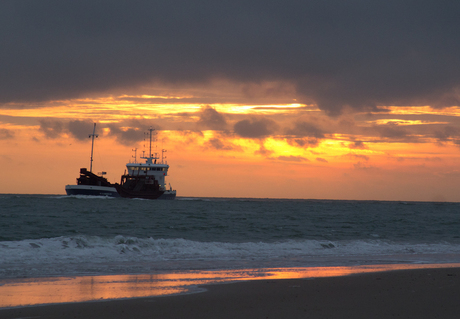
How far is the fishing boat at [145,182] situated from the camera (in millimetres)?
104938

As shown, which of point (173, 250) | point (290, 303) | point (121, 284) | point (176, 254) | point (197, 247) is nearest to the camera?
point (290, 303)

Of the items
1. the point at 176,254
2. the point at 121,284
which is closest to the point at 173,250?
the point at 176,254

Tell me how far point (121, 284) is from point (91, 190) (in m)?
94.6

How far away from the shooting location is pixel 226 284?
11.9 metres

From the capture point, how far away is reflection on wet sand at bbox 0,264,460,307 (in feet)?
32.3

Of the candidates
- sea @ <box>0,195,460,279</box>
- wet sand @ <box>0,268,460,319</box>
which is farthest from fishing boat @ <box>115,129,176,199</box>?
wet sand @ <box>0,268,460,319</box>

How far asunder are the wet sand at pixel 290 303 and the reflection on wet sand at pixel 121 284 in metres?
0.66

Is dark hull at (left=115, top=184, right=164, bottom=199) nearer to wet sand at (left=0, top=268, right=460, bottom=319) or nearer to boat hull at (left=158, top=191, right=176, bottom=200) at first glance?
boat hull at (left=158, top=191, right=176, bottom=200)

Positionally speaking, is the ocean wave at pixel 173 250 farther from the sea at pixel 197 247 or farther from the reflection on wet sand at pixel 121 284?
the reflection on wet sand at pixel 121 284

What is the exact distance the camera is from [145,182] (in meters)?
107

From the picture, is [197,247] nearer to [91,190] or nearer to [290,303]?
[290,303]

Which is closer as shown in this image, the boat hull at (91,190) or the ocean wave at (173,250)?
the ocean wave at (173,250)

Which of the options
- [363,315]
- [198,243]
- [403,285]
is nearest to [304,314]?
[363,315]

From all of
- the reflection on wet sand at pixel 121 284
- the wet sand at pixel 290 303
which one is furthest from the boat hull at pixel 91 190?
the wet sand at pixel 290 303
